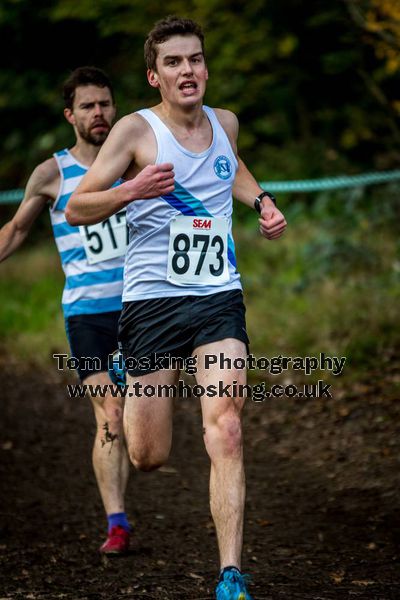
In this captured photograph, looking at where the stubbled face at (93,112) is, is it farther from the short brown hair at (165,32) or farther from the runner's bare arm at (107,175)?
the runner's bare arm at (107,175)

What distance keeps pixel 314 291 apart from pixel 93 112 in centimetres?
503

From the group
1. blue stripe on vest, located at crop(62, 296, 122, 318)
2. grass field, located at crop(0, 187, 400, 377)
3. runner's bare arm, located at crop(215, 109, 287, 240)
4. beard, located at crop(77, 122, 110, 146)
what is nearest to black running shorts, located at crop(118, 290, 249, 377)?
runner's bare arm, located at crop(215, 109, 287, 240)

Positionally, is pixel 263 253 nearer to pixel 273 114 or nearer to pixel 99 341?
pixel 273 114

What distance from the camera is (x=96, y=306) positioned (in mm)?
5406

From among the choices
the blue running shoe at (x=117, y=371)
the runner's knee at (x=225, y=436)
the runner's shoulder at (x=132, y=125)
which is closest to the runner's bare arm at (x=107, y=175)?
the runner's shoulder at (x=132, y=125)

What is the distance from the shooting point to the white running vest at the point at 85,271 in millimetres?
5402

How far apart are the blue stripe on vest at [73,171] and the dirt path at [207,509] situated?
194 cm

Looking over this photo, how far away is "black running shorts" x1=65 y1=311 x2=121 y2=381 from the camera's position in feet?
17.5

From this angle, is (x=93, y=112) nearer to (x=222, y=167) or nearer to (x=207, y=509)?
(x=222, y=167)

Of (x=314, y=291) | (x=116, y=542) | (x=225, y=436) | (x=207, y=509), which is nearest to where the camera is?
(x=225, y=436)

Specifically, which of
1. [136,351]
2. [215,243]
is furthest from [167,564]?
[215,243]

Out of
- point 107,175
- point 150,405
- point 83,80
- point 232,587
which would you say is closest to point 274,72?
point 83,80

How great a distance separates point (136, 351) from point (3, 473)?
2.99 metres

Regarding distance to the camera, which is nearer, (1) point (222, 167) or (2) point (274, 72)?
(1) point (222, 167)
